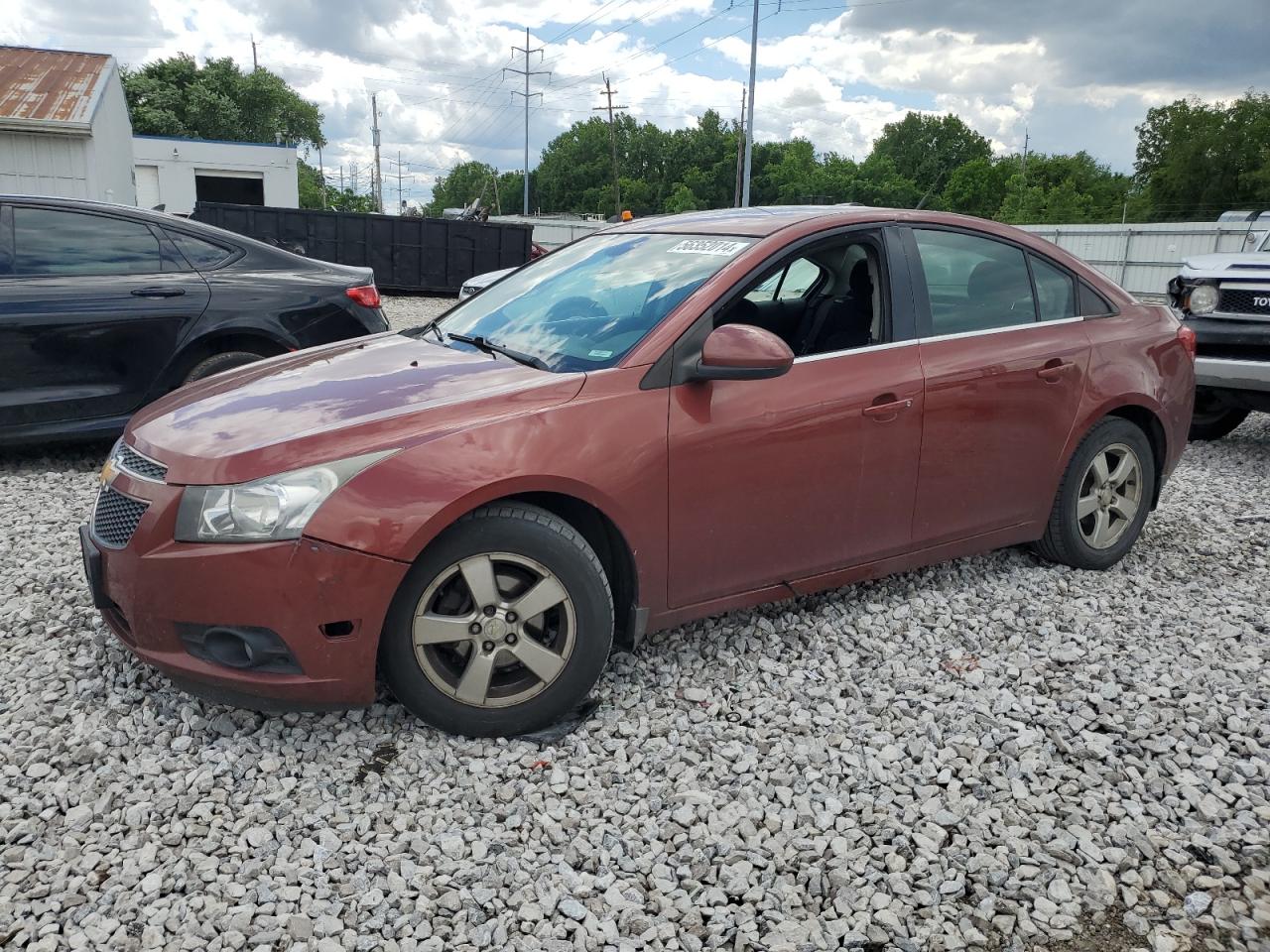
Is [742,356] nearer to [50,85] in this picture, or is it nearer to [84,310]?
[84,310]

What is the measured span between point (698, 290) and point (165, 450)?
1.79 meters

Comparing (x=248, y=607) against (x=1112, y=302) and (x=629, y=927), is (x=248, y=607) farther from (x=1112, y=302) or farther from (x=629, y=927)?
(x=1112, y=302)

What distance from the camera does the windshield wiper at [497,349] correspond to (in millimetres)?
3377

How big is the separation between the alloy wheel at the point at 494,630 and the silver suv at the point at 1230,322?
5.64m

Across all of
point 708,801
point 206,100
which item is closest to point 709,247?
point 708,801

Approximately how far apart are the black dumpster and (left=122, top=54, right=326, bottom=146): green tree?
50.9m

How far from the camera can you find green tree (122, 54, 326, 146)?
66.6 meters

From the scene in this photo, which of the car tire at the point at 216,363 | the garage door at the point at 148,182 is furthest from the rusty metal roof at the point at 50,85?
the car tire at the point at 216,363

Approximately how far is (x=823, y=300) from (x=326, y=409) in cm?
207

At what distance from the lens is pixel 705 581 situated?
3416 mm

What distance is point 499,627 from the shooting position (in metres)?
3.00

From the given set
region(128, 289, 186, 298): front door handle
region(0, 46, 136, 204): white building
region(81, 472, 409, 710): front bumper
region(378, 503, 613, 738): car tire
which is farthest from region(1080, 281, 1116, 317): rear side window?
region(0, 46, 136, 204): white building

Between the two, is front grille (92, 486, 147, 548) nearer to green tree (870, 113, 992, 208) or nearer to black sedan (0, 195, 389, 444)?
black sedan (0, 195, 389, 444)

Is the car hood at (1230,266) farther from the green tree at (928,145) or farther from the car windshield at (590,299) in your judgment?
the green tree at (928,145)
